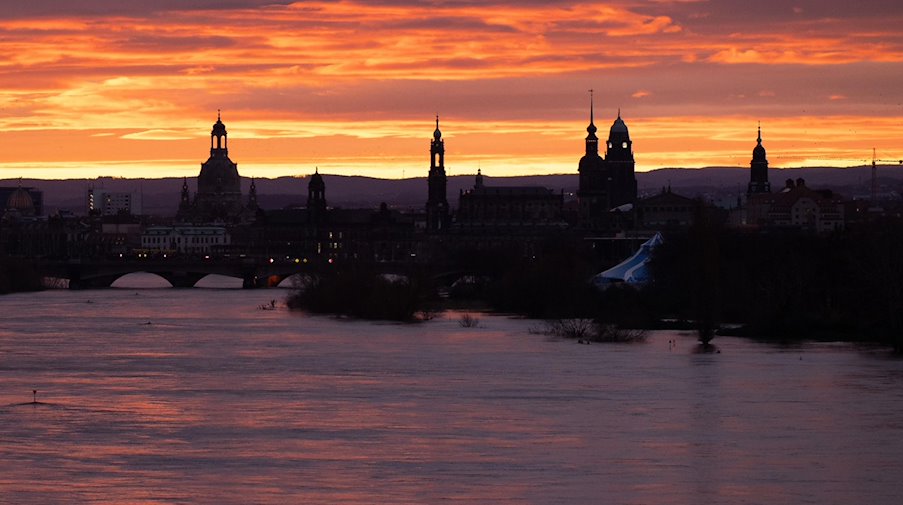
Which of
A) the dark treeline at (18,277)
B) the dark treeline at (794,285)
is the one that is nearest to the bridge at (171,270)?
the dark treeline at (18,277)

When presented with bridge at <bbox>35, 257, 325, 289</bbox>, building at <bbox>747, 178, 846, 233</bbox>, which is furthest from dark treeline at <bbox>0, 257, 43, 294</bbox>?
building at <bbox>747, 178, 846, 233</bbox>

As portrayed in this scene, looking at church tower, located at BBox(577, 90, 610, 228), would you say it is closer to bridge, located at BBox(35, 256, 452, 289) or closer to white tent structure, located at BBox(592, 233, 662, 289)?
bridge, located at BBox(35, 256, 452, 289)

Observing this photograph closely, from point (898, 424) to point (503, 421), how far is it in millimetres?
6596

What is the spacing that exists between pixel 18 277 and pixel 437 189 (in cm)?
7429

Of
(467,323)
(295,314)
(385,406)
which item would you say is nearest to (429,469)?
(385,406)

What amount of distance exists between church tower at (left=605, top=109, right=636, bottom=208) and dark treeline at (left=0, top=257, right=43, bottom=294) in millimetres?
74386

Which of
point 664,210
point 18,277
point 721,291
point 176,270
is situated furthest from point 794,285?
point 664,210

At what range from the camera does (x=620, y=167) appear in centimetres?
18212

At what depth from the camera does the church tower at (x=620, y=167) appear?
17838cm

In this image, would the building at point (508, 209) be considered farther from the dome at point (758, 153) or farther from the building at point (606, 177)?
the dome at point (758, 153)

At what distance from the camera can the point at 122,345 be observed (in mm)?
57188

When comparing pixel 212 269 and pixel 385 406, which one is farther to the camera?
pixel 212 269

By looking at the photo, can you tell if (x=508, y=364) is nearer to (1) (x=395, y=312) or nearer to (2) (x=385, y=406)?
(2) (x=385, y=406)

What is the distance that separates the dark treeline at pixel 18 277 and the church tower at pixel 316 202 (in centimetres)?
6533
